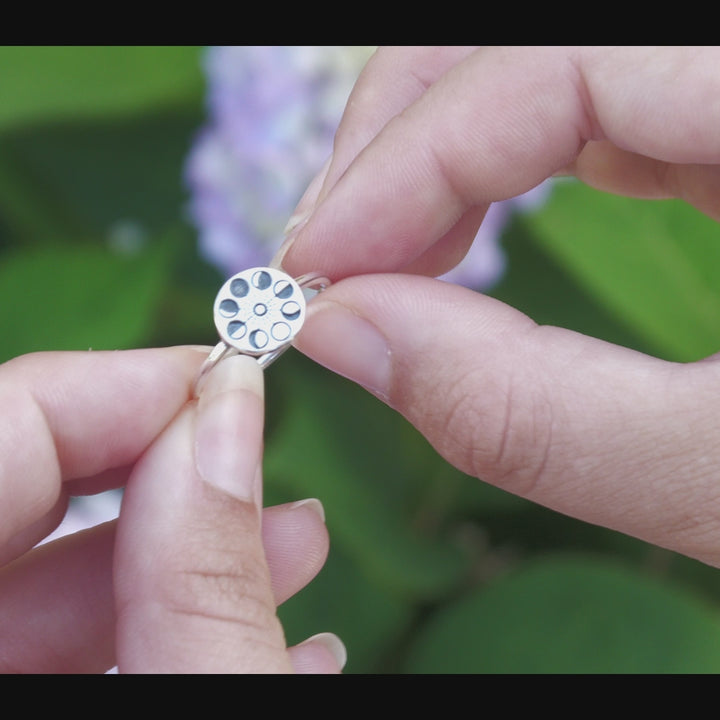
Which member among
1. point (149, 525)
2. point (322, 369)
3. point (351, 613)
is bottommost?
point (351, 613)

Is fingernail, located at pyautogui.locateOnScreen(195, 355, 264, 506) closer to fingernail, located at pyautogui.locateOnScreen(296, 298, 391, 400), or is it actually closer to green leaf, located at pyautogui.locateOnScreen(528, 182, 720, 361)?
fingernail, located at pyautogui.locateOnScreen(296, 298, 391, 400)

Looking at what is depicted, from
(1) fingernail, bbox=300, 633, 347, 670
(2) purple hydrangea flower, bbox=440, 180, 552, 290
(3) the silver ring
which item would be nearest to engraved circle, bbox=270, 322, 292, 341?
(3) the silver ring

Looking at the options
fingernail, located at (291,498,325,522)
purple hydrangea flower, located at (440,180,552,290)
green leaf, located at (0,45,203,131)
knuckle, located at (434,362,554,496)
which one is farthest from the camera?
green leaf, located at (0,45,203,131)

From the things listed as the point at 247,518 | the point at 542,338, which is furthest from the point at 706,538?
the point at 247,518

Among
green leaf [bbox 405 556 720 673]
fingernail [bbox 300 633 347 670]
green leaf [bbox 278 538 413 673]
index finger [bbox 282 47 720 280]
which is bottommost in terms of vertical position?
green leaf [bbox 278 538 413 673]

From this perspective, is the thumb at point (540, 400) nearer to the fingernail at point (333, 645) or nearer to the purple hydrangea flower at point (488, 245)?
the fingernail at point (333, 645)

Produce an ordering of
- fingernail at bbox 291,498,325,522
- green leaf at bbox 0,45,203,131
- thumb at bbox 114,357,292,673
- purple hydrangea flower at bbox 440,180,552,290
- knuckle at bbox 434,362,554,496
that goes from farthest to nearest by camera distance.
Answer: green leaf at bbox 0,45,203,131
purple hydrangea flower at bbox 440,180,552,290
fingernail at bbox 291,498,325,522
knuckle at bbox 434,362,554,496
thumb at bbox 114,357,292,673

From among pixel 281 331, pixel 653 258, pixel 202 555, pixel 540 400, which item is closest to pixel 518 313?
pixel 540 400

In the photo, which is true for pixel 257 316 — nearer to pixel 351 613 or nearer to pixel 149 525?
pixel 149 525
